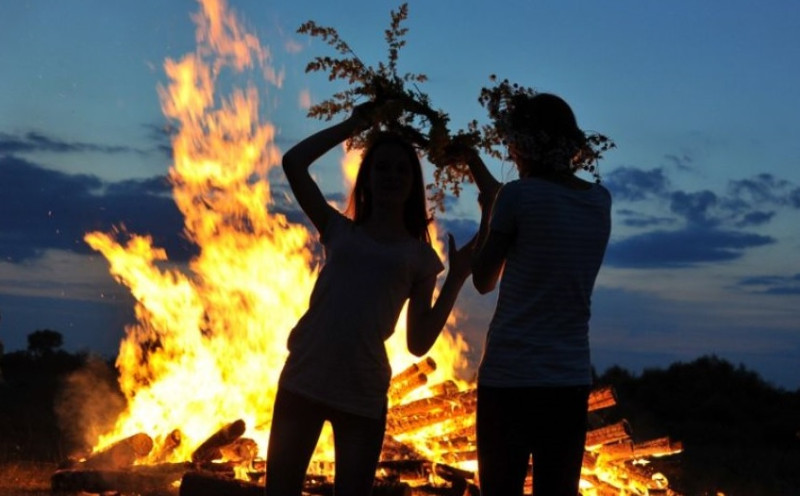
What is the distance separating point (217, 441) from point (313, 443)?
4995 mm

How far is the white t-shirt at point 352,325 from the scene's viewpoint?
375 cm

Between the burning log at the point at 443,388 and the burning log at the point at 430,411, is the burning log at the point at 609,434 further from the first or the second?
the burning log at the point at 443,388

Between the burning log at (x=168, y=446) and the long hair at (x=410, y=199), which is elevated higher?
the long hair at (x=410, y=199)

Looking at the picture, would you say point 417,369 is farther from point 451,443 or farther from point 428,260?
point 428,260

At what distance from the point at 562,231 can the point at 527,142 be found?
1.30 ft

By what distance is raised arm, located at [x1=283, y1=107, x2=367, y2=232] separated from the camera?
4051mm

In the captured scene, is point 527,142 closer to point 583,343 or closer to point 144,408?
point 583,343

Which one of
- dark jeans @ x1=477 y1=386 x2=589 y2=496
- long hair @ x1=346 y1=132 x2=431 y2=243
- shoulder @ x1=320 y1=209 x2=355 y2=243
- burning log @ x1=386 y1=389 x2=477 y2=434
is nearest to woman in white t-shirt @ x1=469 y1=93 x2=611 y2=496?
dark jeans @ x1=477 y1=386 x2=589 y2=496

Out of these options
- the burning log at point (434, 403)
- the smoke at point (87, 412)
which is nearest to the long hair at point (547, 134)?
the burning log at point (434, 403)

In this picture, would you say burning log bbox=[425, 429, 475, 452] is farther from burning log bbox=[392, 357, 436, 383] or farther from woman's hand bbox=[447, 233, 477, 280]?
woman's hand bbox=[447, 233, 477, 280]

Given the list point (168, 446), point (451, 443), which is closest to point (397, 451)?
point (451, 443)

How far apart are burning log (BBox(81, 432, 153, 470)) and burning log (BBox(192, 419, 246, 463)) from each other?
25.2 inches

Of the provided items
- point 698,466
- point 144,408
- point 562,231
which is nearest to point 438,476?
point 144,408

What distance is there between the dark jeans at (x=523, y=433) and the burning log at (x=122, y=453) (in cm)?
587
